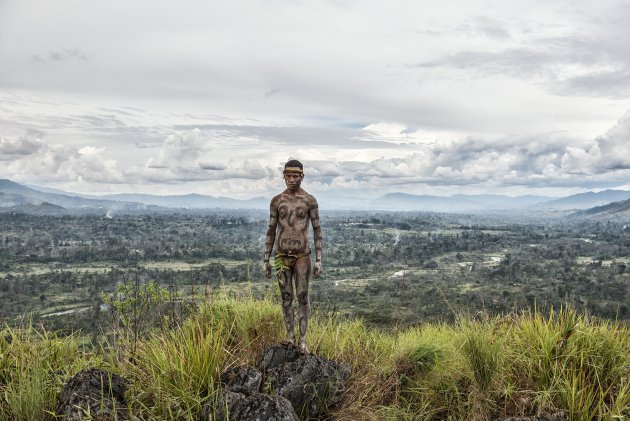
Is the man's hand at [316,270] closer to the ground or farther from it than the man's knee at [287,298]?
farther from it

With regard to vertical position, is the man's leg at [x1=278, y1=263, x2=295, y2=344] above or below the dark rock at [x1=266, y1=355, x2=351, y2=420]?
above

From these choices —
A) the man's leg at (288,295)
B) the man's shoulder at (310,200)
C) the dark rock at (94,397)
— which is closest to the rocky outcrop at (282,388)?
the man's leg at (288,295)

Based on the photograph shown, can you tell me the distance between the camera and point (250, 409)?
5.67 meters

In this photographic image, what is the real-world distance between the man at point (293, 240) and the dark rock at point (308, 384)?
1002 millimetres

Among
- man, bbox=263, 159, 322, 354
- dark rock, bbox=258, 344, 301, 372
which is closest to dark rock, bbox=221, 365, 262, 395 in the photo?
dark rock, bbox=258, 344, 301, 372

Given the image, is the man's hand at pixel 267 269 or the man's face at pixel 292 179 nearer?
the man's face at pixel 292 179

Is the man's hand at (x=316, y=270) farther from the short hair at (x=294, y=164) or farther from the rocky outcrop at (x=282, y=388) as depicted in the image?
the short hair at (x=294, y=164)

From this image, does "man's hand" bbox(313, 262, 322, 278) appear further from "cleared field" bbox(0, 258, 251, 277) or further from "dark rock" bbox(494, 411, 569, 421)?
"cleared field" bbox(0, 258, 251, 277)

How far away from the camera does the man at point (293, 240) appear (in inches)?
326

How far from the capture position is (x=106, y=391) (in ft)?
21.1

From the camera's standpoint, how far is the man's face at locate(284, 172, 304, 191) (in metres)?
8.34

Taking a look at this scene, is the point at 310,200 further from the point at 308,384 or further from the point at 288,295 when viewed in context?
the point at 308,384

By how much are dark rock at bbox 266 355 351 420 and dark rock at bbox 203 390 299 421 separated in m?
0.93

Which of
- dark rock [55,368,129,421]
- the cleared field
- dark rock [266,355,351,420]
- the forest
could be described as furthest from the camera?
the cleared field
